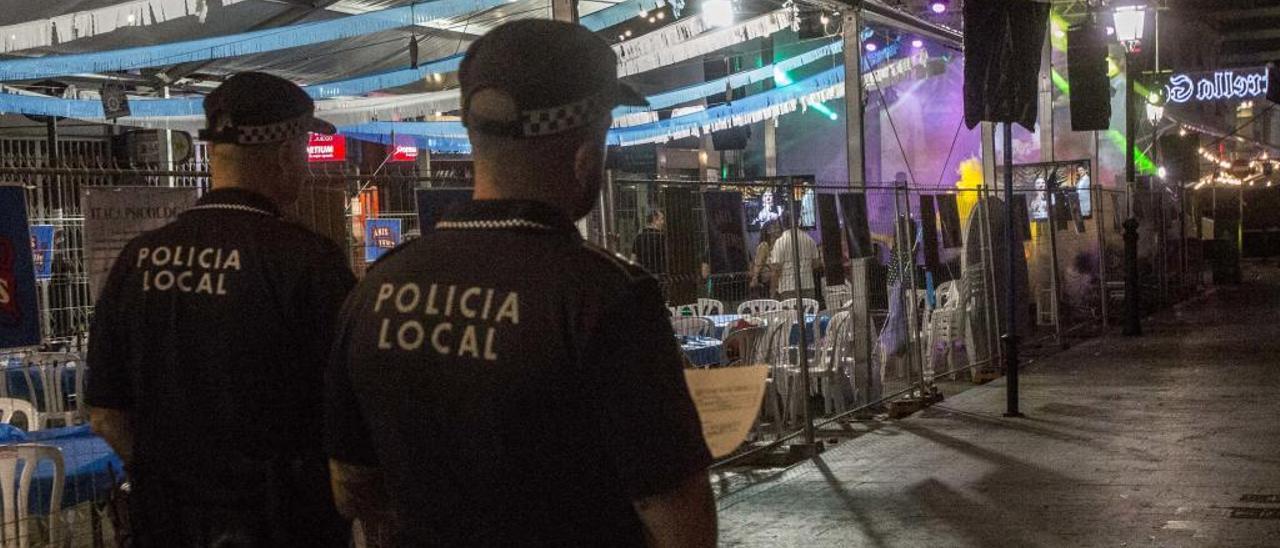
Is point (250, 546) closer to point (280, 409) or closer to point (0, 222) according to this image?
point (280, 409)

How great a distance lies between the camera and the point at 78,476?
607cm

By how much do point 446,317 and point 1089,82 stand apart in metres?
18.1

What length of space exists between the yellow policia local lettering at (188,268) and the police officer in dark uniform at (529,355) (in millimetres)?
1059

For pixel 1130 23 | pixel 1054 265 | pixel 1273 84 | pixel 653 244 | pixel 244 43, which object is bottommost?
pixel 1054 265

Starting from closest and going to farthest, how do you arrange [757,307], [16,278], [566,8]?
[16,278]
[566,8]
[757,307]

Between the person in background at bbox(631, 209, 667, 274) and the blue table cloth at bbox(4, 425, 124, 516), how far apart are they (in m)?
3.43

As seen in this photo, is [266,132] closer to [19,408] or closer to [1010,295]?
[19,408]

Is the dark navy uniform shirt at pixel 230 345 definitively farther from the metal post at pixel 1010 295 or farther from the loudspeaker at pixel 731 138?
the loudspeaker at pixel 731 138

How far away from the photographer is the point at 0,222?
5.32 meters

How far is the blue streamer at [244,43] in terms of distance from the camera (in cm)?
1309

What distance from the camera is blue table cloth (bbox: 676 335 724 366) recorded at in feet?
33.0

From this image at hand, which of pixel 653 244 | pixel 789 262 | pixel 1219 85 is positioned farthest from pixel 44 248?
pixel 1219 85

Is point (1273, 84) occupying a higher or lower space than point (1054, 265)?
higher

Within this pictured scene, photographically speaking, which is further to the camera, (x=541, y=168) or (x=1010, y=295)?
(x=1010, y=295)
